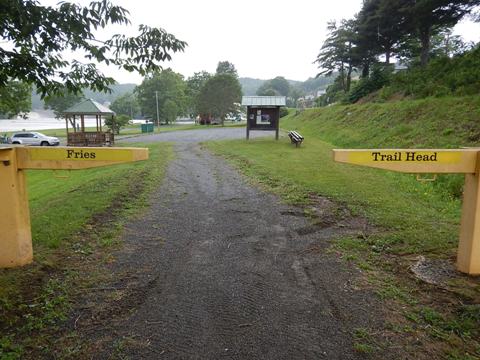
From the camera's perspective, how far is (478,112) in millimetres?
11922

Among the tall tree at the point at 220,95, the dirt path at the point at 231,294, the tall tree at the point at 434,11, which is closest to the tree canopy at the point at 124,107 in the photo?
the tall tree at the point at 220,95

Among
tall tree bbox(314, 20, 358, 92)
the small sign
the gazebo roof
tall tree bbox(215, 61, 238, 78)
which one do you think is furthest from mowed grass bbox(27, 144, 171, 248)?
tall tree bbox(215, 61, 238, 78)

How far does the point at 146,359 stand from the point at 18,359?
958mm

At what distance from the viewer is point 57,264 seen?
4578 millimetres

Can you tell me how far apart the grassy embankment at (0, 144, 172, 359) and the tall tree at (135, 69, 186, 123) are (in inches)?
2604

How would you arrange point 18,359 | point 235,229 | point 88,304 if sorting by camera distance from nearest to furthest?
point 18,359 → point 88,304 → point 235,229

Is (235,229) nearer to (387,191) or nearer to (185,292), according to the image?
(185,292)

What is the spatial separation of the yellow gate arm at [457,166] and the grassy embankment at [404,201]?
335 mm

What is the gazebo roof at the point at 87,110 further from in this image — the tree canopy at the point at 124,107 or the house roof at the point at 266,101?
the tree canopy at the point at 124,107

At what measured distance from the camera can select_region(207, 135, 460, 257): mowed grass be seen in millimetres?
5504

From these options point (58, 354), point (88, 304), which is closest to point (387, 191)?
point (88, 304)

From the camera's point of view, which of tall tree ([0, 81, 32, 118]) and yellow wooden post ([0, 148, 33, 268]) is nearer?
yellow wooden post ([0, 148, 33, 268])

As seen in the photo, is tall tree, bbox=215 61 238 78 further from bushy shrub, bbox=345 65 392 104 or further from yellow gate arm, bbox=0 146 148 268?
yellow gate arm, bbox=0 146 148 268

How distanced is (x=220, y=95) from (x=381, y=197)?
51761 mm
